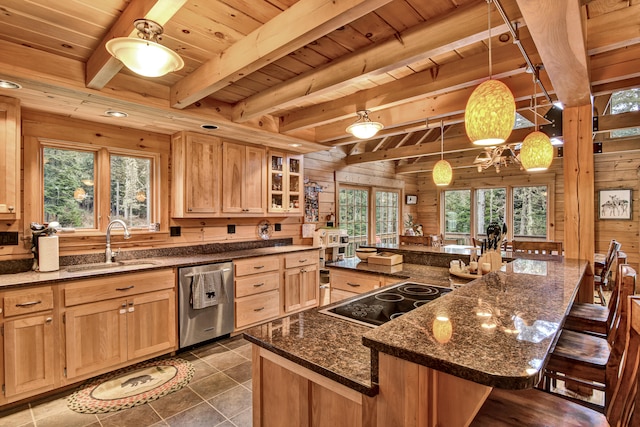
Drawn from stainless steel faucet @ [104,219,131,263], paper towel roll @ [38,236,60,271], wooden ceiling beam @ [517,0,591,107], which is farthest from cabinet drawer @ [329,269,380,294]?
paper towel roll @ [38,236,60,271]

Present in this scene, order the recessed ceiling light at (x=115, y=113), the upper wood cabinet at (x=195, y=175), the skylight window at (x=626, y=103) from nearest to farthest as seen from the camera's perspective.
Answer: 1. the recessed ceiling light at (x=115, y=113)
2. the upper wood cabinet at (x=195, y=175)
3. the skylight window at (x=626, y=103)

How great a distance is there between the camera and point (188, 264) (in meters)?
3.15

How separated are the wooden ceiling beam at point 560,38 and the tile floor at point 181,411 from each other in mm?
2784

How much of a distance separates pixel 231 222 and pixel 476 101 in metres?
3.35


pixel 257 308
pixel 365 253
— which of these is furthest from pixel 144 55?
pixel 257 308

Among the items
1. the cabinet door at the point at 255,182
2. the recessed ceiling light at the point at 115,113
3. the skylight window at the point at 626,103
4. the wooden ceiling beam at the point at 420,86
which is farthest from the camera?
the skylight window at the point at 626,103

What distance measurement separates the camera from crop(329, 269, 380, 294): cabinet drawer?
2.75 metres

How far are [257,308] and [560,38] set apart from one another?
11.5 ft

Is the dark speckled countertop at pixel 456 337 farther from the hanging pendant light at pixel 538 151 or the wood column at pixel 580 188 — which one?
the wood column at pixel 580 188

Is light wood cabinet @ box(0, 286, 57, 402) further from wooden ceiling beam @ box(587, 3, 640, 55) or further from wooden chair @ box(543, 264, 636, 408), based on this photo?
wooden ceiling beam @ box(587, 3, 640, 55)

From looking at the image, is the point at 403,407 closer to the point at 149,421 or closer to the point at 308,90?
the point at 149,421

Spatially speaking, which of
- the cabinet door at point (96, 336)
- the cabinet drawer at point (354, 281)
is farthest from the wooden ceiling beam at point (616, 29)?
the cabinet door at point (96, 336)

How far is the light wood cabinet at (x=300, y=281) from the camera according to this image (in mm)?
4105

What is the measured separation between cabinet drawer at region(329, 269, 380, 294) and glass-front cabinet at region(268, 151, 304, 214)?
5.49 feet
